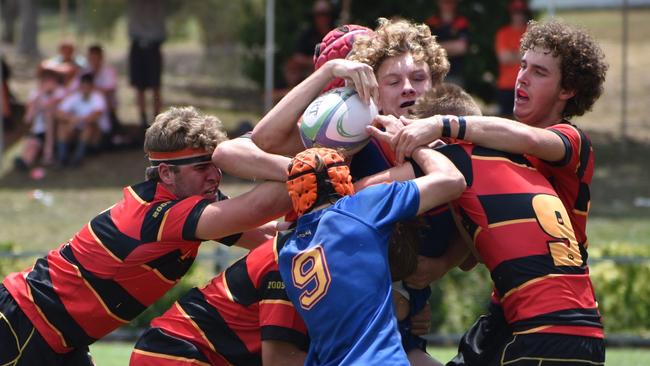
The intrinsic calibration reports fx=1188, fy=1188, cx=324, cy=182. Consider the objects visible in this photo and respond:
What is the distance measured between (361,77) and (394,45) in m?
0.35

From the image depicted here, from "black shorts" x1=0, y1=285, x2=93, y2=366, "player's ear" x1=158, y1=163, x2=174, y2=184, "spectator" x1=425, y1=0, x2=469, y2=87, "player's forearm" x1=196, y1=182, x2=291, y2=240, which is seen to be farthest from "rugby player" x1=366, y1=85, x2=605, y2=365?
"spectator" x1=425, y1=0, x2=469, y2=87

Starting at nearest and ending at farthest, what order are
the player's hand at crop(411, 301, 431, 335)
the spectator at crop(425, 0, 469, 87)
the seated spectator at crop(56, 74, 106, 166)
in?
the player's hand at crop(411, 301, 431, 335) → the spectator at crop(425, 0, 469, 87) → the seated spectator at crop(56, 74, 106, 166)

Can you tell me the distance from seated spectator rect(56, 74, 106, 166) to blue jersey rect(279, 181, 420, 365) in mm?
12110

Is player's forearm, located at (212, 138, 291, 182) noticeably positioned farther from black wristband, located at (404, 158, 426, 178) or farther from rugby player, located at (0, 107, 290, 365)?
black wristband, located at (404, 158, 426, 178)

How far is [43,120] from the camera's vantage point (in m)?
16.3

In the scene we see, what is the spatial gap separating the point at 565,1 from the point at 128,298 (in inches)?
867

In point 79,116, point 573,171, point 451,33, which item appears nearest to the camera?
point 573,171

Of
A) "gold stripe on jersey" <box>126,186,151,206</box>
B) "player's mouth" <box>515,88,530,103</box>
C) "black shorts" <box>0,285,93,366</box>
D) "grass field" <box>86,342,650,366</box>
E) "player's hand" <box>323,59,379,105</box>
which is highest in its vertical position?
"player's hand" <box>323,59,379,105</box>

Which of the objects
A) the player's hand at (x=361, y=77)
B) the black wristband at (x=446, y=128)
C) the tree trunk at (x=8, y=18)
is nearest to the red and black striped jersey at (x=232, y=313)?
the player's hand at (x=361, y=77)

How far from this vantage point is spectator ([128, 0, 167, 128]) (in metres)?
16.8

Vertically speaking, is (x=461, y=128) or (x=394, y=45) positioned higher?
(x=394, y=45)

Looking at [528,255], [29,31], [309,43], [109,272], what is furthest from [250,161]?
[29,31]

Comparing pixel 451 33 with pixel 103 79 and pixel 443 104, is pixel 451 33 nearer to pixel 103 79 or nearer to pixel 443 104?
pixel 103 79

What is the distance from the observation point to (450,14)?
569 inches
